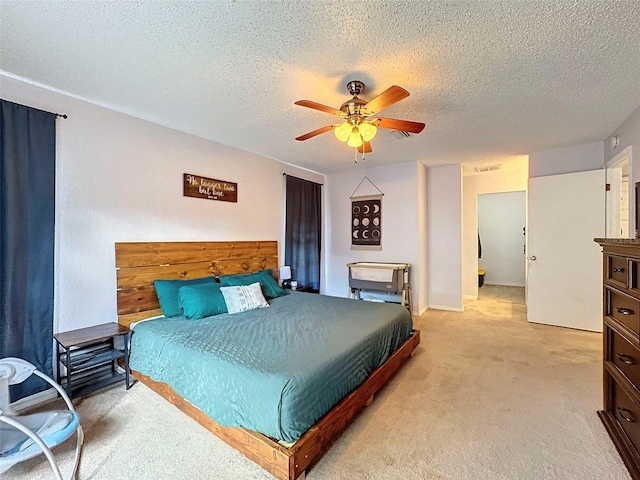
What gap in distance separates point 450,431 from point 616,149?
3695 millimetres

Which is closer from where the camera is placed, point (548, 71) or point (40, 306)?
point (548, 71)

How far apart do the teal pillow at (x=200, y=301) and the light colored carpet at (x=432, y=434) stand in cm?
71

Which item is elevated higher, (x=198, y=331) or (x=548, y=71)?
(x=548, y=71)

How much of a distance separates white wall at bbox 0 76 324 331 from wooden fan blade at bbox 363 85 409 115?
7.49 ft

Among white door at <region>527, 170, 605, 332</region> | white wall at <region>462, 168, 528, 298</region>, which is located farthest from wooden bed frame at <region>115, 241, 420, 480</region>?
white wall at <region>462, 168, 528, 298</region>

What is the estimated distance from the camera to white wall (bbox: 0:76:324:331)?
7.93 feet

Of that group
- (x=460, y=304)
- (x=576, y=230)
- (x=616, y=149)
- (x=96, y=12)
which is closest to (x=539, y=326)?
(x=460, y=304)

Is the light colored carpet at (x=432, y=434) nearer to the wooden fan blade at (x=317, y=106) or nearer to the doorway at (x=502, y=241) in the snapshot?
the wooden fan blade at (x=317, y=106)

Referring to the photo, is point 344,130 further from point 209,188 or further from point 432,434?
point 432,434

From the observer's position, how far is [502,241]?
24.0 ft

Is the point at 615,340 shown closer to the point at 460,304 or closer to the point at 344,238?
the point at 460,304

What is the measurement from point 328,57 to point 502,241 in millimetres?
7221

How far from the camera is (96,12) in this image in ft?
5.00

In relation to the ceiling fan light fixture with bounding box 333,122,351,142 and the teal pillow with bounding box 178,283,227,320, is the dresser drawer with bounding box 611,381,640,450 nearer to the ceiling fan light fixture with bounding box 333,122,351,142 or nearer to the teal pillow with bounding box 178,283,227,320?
the ceiling fan light fixture with bounding box 333,122,351,142
